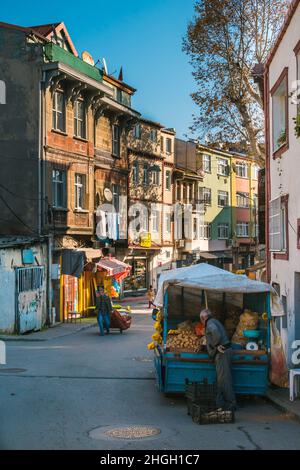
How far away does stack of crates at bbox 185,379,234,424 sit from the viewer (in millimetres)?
10531

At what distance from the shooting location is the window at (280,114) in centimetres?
1557

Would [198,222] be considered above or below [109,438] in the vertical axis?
above

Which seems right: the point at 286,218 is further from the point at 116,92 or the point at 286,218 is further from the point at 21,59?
the point at 116,92

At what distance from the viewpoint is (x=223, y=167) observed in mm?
61625

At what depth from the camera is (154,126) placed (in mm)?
48281

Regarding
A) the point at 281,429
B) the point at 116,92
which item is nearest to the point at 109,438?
the point at 281,429

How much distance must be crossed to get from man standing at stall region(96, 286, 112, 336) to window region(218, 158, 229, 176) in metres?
36.4

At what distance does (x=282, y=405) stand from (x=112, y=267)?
22965mm

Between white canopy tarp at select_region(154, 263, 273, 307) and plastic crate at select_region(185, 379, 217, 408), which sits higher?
white canopy tarp at select_region(154, 263, 273, 307)

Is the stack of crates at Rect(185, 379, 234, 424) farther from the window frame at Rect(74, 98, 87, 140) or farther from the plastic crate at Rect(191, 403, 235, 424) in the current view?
the window frame at Rect(74, 98, 87, 140)

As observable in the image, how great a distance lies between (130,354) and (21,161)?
12486 mm

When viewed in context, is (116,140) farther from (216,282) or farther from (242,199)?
(242,199)

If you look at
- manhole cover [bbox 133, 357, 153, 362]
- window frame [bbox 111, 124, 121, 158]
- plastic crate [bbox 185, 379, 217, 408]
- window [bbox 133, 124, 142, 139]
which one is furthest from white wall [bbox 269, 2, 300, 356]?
window [bbox 133, 124, 142, 139]

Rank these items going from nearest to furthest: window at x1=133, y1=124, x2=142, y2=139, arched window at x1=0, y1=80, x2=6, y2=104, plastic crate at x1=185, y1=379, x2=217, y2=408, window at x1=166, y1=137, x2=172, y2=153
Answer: plastic crate at x1=185, y1=379, x2=217, y2=408 → arched window at x1=0, y1=80, x2=6, y2=104 → window at x1=133, y1=124, x2=142, y2=139 → window at x1=166, y1=137, x2=172, y2=153
